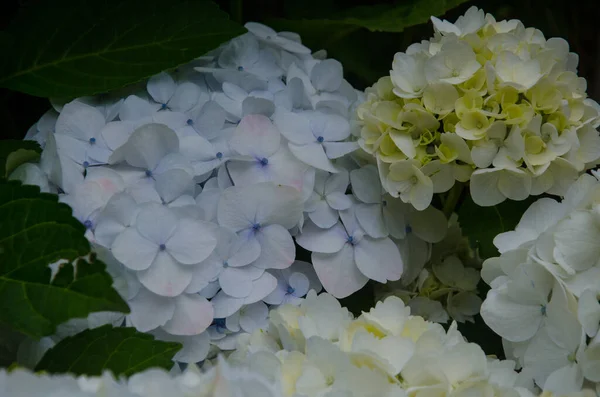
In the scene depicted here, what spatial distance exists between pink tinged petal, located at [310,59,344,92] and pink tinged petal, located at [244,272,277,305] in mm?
223

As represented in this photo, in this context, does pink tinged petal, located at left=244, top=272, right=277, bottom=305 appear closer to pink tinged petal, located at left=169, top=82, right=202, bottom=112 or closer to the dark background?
pink tinged petal, located at left=169, top=82, right=202, bottom=112

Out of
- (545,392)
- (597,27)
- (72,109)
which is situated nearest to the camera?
(545,392)

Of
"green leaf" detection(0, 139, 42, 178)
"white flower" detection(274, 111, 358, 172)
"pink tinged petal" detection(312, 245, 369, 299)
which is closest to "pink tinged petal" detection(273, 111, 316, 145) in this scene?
"white flower" detection(274, 111, 358, 172)

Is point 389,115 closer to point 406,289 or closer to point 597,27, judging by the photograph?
point 406,289

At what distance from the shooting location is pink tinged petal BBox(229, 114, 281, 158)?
26.3 inches

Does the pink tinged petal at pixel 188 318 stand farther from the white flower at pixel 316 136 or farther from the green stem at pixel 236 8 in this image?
the green stem at pixel 236 8

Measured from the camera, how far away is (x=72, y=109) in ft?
2.24

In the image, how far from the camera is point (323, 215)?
2.23 ft

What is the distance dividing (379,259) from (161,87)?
0.86 feet

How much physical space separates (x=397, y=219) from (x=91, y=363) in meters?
0.31

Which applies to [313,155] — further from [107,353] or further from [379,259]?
[107,353]

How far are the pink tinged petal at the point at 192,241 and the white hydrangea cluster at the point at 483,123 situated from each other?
0.55ft

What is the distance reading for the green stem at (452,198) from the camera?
0.74m

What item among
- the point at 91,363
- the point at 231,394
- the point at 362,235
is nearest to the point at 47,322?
the point at 91,363
